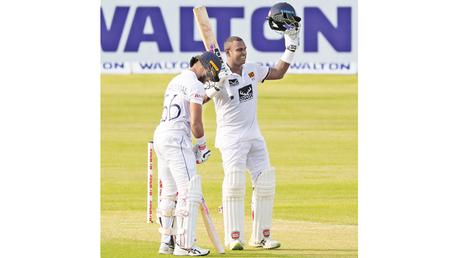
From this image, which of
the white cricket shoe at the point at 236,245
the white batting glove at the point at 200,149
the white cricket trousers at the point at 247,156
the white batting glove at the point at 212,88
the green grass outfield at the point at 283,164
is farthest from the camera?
the green grass outfield at the point at 283,164

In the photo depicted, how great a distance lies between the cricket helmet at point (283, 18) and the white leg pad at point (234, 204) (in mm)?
1651

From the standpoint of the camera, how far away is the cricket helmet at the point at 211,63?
1055 centimetres

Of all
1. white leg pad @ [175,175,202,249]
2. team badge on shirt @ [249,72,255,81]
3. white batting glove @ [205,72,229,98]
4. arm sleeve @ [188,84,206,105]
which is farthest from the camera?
team badge on shirt @ [249,72,255,81]

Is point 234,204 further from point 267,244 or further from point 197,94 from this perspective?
point 197,94

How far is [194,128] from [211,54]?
674 mm

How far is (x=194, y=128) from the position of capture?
10.5 metres

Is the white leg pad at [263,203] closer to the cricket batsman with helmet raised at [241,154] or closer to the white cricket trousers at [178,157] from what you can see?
the cricket batsman with helmet raised at [241,154]

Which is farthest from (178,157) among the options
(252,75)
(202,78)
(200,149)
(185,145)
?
(252,75)

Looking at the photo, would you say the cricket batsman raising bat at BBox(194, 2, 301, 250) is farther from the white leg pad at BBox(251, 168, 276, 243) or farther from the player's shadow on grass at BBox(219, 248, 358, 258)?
the player's shadow on grass at BBox(219, 248, 358, 258)

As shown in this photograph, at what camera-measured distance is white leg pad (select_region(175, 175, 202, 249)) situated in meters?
10.6

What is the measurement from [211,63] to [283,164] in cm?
783

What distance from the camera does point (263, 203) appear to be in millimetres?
11359

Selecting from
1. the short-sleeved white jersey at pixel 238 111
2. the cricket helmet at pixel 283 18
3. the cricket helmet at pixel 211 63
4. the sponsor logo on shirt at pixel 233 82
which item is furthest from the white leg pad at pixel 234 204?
the cricket helmet at pixel 283 18

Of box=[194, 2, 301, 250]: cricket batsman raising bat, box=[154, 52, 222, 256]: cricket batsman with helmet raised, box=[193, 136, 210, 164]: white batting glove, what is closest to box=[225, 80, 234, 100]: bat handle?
box=[194, 2, 301, 250]: cricket batsman raising bat
